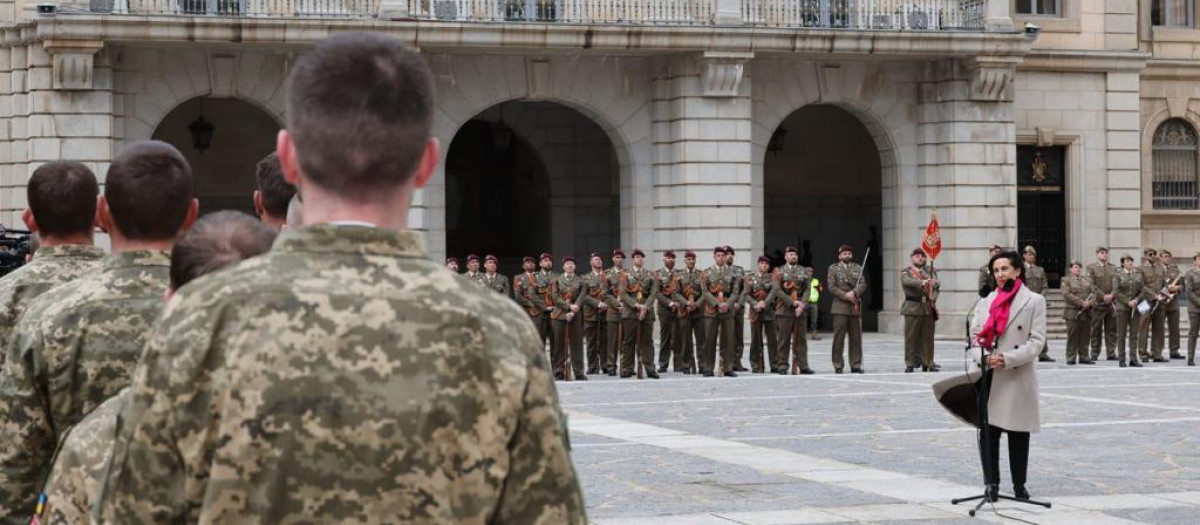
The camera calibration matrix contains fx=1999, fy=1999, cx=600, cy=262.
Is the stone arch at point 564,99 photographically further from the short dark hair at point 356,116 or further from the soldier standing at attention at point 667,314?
the short dark hair at point 356,116

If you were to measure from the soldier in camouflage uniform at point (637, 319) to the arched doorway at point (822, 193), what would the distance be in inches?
493

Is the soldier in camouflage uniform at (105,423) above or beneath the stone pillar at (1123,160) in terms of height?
beneath

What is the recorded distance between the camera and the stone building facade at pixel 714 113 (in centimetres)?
2978

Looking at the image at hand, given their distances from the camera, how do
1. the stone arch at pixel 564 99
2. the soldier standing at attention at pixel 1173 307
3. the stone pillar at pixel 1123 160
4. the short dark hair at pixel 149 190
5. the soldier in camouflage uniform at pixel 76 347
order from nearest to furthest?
the short dark hair at pixel 149 190 < the soldier in camouflage uniform at pixel 76 347 < the soldier standing at attention at pixel 1173 307 < the stone arch at pixel 564 99 < the stone pillar at pixel 1123 160

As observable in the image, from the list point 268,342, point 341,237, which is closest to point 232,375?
point 268,342

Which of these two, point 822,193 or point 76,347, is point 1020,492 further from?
point 822,193

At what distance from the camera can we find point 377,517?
128 inches

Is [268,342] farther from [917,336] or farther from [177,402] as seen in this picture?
[917,336]

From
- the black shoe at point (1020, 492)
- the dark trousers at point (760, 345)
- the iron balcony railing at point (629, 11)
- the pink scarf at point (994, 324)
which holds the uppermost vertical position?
the iron balcony railing at point (629, 11)

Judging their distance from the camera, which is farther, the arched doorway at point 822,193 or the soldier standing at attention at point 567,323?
the arched doorway at point 822,193

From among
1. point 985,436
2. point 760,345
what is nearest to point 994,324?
point 985,436

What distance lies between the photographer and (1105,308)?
28.4 m

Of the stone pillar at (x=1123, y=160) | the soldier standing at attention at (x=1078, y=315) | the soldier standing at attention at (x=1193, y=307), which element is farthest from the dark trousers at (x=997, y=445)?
the stone pillar at (x=1123, y=160)

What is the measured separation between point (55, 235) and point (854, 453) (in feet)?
31.6
